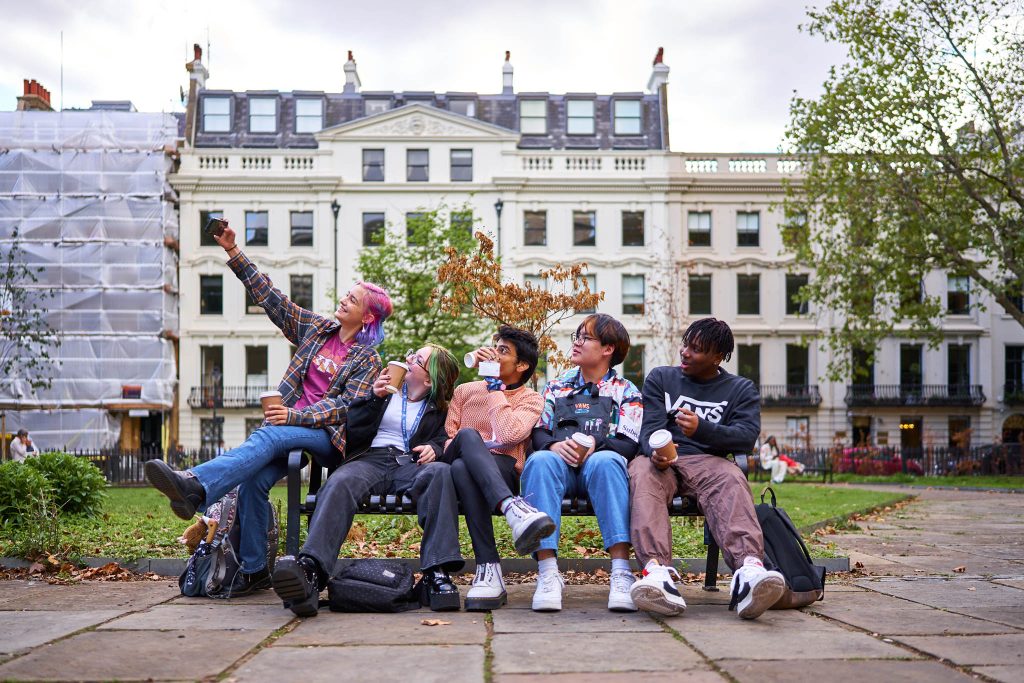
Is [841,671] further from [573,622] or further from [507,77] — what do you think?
[507,77]

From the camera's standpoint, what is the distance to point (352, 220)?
38312 millimetres

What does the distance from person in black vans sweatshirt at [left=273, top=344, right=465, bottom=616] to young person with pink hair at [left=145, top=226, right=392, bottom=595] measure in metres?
0.15

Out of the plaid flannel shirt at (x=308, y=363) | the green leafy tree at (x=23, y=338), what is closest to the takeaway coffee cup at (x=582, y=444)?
the plaid flannel shirt at (x=308, y=363)

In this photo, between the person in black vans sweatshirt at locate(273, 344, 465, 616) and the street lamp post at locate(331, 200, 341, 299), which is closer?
the person in black vans sweatshirt at locate(273, 344, 465, 616)

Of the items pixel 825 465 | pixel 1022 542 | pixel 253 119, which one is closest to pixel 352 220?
pixel 253 119

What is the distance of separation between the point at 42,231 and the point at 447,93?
631 inches

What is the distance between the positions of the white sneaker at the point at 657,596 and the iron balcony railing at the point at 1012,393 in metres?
40.6

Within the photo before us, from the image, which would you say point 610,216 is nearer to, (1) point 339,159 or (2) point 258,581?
(1) point 339,159

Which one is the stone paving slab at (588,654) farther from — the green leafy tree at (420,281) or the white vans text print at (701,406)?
the green leafy tree at (420,281)

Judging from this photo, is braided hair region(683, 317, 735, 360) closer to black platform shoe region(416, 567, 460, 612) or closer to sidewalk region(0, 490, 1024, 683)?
sidewalk region(0, 490, 1024, 683)

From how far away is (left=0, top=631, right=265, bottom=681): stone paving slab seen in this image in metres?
3.28

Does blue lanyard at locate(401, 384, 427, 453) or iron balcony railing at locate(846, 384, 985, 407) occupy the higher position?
blue lanyard at locate(401, 384, 427, 453)

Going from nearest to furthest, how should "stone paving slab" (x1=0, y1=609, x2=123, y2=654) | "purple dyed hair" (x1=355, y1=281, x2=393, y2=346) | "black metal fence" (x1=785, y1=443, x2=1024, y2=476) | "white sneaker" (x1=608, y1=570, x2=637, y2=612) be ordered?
"stone paving slab" (x1=0, y1=609, x2=123, y2=654), "white sneaker" (x1=608, y1=570, x2=637, y2=612), "purple dyed hair" (x1=355, y1=281, x2=393, y2=346), "black metal fence" (x1=785, y1=443, x2=1024, y2=476)

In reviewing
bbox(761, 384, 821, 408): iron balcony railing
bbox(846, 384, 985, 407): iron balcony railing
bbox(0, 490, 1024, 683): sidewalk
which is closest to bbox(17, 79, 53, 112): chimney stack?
bbox(761, 384, 821, 408): iron balcony railing
